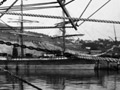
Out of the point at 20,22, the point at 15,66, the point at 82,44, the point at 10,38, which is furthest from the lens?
the point at 82,44

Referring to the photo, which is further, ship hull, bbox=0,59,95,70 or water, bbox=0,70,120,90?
ship hull, bbox=0,59,95,70

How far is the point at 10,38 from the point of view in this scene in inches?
A: 3521

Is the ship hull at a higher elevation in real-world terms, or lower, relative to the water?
lower

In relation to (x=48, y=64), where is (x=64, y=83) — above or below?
above

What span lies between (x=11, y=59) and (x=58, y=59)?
28.6 ft

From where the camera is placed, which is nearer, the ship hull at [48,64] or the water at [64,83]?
the water at [64,83]

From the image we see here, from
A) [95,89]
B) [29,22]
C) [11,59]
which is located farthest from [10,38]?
[95,89]

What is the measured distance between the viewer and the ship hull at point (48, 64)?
5772 centimetres

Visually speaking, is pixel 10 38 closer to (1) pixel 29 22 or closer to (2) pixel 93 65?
(1) pixel 29 22

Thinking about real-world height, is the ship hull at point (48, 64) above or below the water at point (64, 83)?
below

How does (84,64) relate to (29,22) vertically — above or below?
below

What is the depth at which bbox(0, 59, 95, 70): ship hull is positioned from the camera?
57.7 metres

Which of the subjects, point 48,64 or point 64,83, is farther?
point 48,64

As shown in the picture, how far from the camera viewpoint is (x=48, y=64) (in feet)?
192
